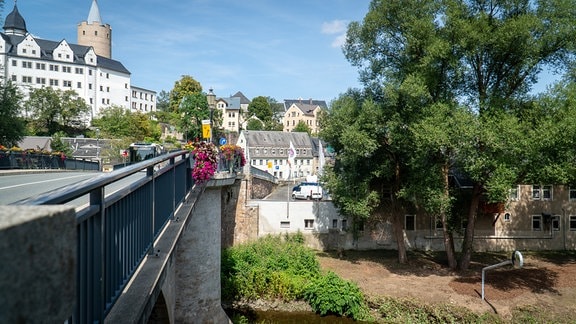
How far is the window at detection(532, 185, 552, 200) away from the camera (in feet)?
101

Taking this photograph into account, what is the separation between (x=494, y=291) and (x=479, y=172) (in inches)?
233

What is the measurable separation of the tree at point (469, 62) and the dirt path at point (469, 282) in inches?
120

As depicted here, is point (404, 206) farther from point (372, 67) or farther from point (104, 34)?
point (104, 34)

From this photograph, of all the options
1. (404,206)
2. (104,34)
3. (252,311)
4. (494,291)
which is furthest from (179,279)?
(104,34)

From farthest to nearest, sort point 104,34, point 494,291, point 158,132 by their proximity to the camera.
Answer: point 104,34 → point 158,132 → point 494,291

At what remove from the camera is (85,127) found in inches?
2704

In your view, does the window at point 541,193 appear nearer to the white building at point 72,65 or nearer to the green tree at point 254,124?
the green tree at point 254,124

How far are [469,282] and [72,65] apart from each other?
264 ft

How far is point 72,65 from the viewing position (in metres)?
80.5

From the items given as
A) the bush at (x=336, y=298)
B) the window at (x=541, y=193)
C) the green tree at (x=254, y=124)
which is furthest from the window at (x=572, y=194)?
the green tree at (x=254, y=124)

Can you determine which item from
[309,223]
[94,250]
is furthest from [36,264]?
[309,223]

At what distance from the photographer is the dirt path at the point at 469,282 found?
19016 mm

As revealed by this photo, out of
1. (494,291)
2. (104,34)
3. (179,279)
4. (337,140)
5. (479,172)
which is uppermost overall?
(104,34)

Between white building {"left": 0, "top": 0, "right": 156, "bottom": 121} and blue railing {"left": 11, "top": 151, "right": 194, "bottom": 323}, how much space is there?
238ft
